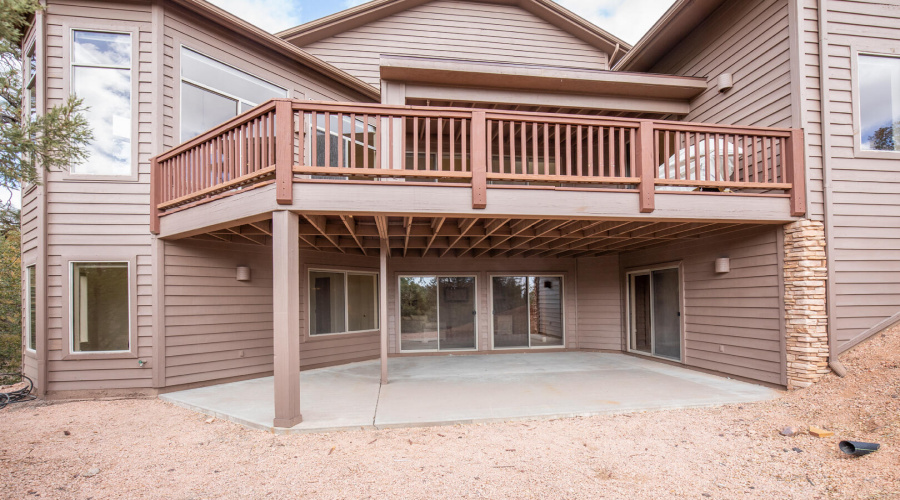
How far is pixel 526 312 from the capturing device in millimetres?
9578

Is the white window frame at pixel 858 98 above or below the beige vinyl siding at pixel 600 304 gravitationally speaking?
above

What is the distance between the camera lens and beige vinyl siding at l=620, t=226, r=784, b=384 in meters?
5.58

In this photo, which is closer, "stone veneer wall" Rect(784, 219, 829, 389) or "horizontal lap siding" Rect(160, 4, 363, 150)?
"stone veneer wall" Rect(784, 219, 829, 389)

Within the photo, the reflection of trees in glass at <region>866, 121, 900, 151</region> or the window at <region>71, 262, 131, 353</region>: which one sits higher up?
the reflection of trees in glass at <region>866, 121, 900, 151</region>

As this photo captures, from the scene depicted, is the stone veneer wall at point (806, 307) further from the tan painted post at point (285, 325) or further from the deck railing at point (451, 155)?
the tan painted post at point (285, 325)

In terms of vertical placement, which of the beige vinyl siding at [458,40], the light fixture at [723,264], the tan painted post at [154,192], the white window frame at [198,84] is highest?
the beige vinyl siding at [458,40]

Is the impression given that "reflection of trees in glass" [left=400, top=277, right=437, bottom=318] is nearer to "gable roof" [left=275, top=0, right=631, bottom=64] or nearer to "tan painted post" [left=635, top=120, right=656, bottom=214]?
"tan painted post" [left=635, top=120, right=656, bottom=214]

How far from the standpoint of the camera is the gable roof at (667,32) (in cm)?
686

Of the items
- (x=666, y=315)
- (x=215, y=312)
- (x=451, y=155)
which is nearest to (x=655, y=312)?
(x=666, y=315)

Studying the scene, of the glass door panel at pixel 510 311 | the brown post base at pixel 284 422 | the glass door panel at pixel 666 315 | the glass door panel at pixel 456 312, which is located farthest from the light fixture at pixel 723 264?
the brown post base at pixel 284 422

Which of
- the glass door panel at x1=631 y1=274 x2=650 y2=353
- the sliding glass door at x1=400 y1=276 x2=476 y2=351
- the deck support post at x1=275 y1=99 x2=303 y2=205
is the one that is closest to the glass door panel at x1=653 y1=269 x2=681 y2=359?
the glass door panel at x1=631 y1=274 x2=650 y2=353

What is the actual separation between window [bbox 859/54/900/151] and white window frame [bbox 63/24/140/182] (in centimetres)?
954

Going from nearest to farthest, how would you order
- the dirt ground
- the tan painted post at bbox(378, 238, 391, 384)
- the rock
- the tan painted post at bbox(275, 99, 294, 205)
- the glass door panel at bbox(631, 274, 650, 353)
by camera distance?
the dirt ground
the rock
the tan painted post at bbox(275, 99, 294, 205)
the tan painted post at bbox(378, 238, 391, 384)
the glass door panel at bbox(631, 274, 650, 353)

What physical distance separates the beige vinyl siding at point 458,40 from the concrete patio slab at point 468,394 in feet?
20.8
